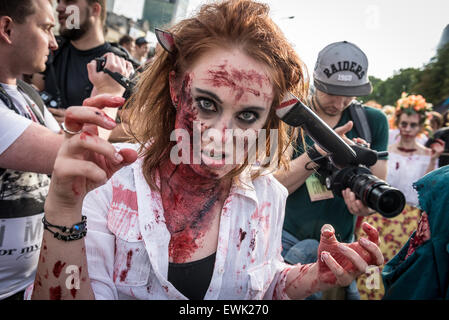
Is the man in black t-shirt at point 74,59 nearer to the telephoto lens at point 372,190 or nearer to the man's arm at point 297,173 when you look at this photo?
the man's arm at point 297,173

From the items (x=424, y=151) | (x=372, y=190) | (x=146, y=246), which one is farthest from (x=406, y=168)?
(x=146, y=246)

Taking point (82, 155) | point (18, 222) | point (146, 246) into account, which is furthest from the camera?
point (18, 222)

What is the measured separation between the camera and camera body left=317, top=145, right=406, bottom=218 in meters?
1.10

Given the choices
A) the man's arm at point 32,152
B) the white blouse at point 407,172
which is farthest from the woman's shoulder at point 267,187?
the white blouse at point 407,172

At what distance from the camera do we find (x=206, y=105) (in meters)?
1.11

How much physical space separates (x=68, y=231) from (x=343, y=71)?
5.97 ft

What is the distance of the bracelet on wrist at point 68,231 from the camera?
78cm

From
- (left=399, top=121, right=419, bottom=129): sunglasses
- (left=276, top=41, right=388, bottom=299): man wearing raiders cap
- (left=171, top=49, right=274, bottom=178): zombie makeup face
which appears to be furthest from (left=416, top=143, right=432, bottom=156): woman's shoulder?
(left=171, top=49, right=274, bottom=178): zombie makeup face

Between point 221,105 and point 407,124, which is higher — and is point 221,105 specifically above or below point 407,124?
below

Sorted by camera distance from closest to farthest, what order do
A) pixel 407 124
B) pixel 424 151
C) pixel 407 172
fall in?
pixel 407 172
pixel 424 151
pixel 407 124

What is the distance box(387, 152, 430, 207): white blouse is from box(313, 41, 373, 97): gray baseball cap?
1412 millimetres

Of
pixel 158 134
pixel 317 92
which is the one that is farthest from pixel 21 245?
pixel 317 92

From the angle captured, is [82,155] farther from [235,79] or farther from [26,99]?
[26,99]

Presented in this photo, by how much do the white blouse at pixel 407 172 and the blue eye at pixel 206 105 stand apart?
2539 mm
